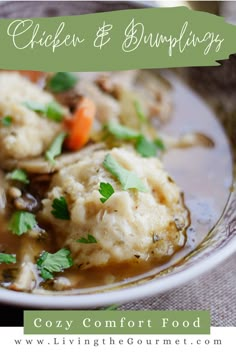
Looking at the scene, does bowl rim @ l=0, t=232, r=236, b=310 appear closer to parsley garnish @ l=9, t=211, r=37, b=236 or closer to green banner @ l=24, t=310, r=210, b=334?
green banner @ l=24, t=310, r=210, b=334

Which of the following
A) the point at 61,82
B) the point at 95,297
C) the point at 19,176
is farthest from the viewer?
the point at 61,82

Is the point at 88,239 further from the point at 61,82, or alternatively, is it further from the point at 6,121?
the point at 61,82

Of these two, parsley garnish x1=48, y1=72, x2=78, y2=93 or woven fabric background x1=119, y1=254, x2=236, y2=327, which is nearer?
woven fabric background x1=119, y1=254, x2=236, y2=327

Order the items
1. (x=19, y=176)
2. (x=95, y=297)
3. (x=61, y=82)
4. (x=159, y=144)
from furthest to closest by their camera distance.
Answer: (x=61, y=82), (x=159, y=144), (x=19, y=176), (x=95, y=297)

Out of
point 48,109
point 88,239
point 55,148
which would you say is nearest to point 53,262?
point 88,239

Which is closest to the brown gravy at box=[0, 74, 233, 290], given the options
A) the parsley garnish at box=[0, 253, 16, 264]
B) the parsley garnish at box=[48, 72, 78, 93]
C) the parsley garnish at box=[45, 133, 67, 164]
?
the parsley garnish at box=[0, 253, 16, 264]

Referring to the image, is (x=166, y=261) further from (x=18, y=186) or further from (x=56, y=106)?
(x=56, y=106)

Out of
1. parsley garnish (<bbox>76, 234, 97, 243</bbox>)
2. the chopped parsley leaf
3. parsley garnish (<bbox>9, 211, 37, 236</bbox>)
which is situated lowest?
parsley garnish (<bbox>76, 234, 97, 243</bbox>)
